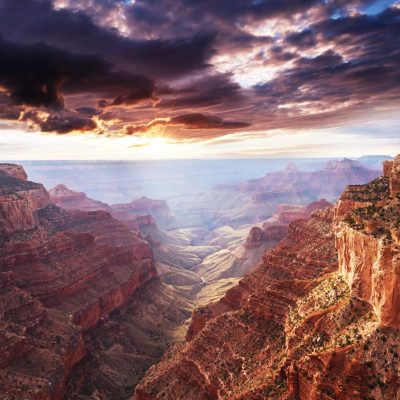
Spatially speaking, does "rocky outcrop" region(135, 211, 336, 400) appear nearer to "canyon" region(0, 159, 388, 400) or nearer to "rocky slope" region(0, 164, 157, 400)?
"canyon" region(0, 159, 388, 400)

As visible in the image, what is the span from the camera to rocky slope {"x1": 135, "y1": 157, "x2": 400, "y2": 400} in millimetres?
34969

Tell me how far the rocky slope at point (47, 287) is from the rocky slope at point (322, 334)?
59.9 ft

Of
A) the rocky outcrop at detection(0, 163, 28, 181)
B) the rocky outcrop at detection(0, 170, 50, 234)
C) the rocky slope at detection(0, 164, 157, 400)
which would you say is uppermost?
the rocky outcrop at detection(0, 163, 28, 181)

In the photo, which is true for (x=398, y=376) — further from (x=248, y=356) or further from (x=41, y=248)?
(x=41, y=248)

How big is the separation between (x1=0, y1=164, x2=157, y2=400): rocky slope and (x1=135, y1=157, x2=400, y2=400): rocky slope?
59.9 feet

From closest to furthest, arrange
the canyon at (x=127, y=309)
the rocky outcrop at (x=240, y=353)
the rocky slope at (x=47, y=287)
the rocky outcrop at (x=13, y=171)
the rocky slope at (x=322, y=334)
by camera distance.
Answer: the rocky slope at (x=322, y=334) → the rocky outcrop at (x=240, y=353) → the canyon at (x=127, y=309) → the rocky slope at (x=47, y=287) → the rocky outcrop at (x=13, y=171)

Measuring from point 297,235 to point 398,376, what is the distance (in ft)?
197

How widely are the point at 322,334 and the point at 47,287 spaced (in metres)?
65.0

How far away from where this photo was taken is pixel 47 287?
86.6 metres

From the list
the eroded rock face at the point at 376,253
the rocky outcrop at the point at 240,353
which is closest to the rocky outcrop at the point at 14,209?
the rocky outcrop at the point at 240,353

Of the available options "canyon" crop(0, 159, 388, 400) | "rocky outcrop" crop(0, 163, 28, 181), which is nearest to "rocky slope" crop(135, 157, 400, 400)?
"canyon" crop(0, 159, 388, 400)

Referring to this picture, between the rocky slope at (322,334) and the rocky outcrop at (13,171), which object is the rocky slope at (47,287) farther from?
the rocky slope at (322,334)

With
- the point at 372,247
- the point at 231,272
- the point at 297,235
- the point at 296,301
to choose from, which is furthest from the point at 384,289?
the point at 231,272

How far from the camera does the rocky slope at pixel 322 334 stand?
115 ft
